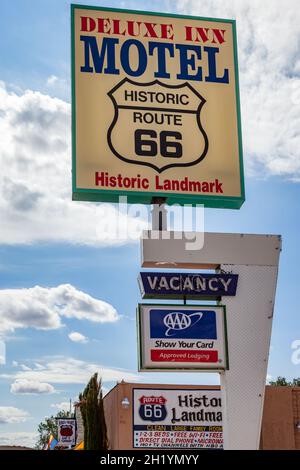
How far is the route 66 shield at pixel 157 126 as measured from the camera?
58.7ft

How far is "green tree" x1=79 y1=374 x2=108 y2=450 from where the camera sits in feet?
89.8

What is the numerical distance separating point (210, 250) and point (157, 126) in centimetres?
333

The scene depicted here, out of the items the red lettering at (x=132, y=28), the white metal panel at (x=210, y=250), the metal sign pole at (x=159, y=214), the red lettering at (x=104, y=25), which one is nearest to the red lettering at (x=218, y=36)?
the red lettering at (x=132, y=28)

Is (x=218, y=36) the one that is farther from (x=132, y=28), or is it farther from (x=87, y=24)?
(x=87, y=24)

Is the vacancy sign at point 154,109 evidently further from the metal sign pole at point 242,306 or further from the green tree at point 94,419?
the green tree at point 94,419

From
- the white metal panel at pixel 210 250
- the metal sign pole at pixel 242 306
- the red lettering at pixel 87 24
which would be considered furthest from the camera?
the red lettering at pixel 87 24

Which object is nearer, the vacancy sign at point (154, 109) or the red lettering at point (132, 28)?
the vacancy sign at point (154, 109)

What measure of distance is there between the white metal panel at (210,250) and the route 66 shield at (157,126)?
1946 millimetres

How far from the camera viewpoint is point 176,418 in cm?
2817

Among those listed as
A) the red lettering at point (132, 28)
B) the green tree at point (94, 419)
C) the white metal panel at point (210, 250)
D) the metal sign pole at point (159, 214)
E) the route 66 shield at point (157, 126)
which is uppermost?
the red lettering at point (132, 28)

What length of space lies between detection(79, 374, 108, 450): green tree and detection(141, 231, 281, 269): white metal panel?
1214 centimetres

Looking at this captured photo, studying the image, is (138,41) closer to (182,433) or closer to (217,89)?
(217,89)

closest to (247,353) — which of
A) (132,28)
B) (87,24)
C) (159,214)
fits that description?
(159,214)
